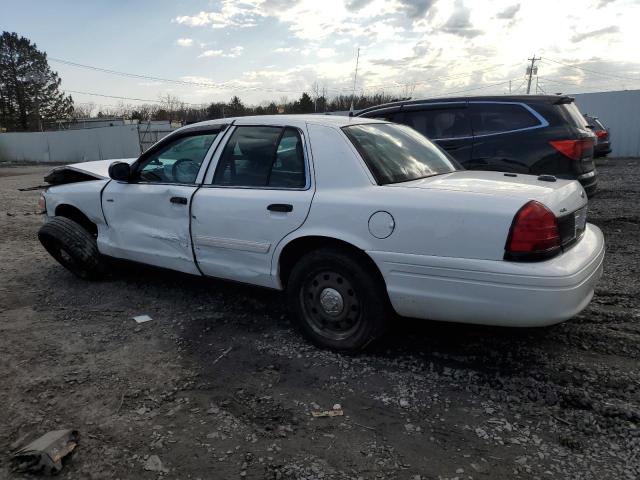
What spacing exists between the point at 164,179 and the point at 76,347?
5.11 feet

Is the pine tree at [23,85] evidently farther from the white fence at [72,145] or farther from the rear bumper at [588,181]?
the rear bumper at [588,181]

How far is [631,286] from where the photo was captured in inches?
179

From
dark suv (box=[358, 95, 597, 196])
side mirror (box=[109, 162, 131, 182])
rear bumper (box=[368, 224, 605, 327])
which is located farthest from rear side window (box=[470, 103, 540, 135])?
side mirror (box=[109, 162, 131, 182])

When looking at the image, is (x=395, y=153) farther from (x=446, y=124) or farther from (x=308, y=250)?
(x=446, y=124)

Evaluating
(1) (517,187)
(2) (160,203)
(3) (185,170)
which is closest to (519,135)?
(1) (517,187)

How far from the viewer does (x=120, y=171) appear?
4461 millimetres

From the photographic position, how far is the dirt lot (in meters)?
2.45

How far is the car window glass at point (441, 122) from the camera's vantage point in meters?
6.38

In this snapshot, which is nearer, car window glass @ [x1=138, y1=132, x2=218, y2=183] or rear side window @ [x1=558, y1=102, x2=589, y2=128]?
car window glass @ [x1=138, y1=132, x2=218, y2=183]

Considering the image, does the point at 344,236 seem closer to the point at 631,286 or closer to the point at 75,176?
the point at 631,286

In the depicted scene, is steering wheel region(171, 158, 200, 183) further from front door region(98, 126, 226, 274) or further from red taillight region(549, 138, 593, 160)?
red taillight region(549, 138, 593, 160)

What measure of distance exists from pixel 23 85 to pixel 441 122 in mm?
58135

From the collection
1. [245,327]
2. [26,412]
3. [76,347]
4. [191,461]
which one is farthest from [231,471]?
[76,347]

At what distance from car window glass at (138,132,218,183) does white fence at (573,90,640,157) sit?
19.6 metres
